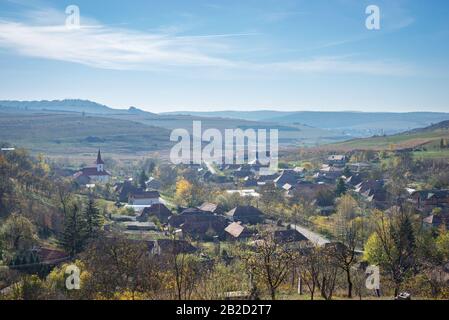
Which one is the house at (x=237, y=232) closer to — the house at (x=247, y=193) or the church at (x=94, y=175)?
the house at (x=247, y=193)

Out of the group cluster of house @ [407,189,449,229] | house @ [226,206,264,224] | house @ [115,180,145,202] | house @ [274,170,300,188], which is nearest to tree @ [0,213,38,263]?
house @ [226,206,264,224]

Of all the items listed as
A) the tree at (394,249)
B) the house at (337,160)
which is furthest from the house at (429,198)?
the house at (337,160)

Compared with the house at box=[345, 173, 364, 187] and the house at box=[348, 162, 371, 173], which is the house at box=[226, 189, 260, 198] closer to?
the house at box=[345, 173, 364, 187]

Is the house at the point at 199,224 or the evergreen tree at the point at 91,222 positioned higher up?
the evergreen tree at the point at 91,222

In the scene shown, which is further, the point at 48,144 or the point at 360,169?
the point at 48,144

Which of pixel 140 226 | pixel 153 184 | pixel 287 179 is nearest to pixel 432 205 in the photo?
pixel 287 179
